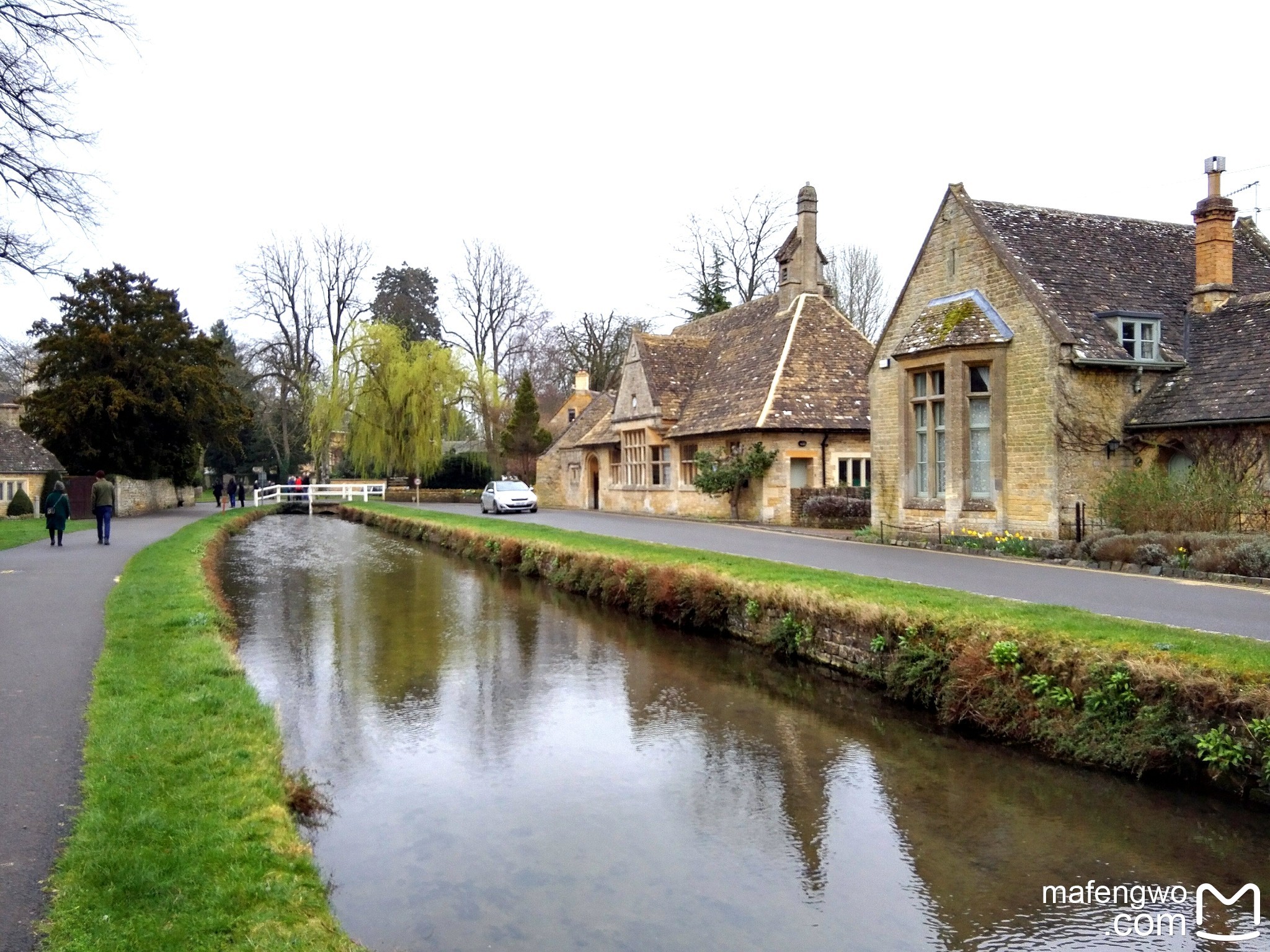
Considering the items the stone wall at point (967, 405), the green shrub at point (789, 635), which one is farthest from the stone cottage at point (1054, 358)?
the green shrub at point (789, 635)

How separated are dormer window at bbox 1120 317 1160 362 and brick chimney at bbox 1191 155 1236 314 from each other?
183 cm

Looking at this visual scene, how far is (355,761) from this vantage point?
8656 mm

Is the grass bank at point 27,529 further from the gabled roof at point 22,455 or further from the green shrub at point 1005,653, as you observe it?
the green shrub at point 1005,653

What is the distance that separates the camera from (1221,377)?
1856 cm

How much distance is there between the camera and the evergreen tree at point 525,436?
52.2 metres

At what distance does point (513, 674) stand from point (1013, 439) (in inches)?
504

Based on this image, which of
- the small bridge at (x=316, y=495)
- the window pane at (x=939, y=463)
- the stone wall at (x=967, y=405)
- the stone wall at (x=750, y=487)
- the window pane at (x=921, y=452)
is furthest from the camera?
the small bridge at (x=316, y=495)

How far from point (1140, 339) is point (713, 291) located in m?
32.5

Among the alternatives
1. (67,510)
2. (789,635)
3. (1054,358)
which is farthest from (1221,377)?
(67,510)

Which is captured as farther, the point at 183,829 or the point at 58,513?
the point at 58,513

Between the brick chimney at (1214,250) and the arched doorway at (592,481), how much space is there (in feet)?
86.7

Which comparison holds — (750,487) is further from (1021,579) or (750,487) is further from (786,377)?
(1021,579)

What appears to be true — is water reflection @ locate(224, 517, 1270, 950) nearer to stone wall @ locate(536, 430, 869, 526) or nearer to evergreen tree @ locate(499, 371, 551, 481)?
stone wall @ locate(536, 430, 869, 526)

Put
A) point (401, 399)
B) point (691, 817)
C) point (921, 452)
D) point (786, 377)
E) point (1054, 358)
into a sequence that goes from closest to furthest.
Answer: point (691, 817)
point (1054, 358)
point (921, 452)
point (786, 377)
point (401, 399)
